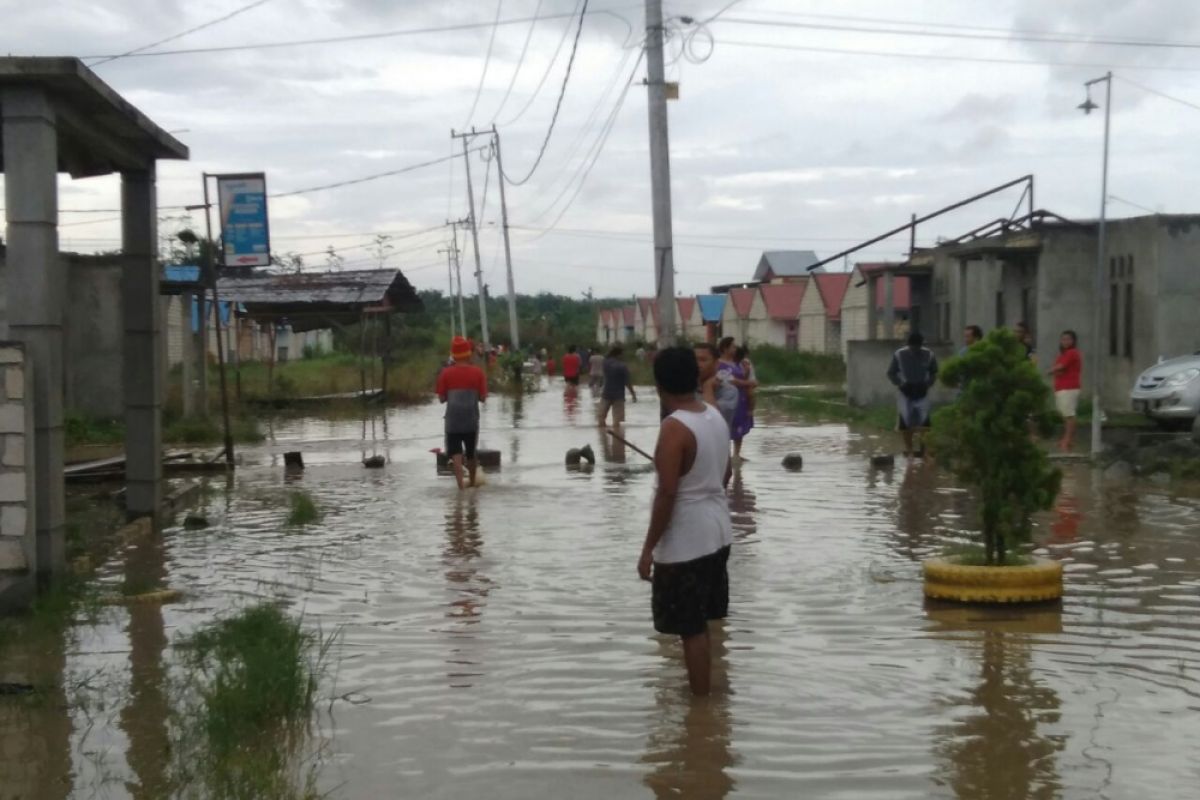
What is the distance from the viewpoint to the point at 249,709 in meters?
6.59

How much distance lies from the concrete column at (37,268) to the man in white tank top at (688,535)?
16.4 feet

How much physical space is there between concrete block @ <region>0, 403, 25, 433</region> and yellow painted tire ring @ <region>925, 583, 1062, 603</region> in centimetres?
605

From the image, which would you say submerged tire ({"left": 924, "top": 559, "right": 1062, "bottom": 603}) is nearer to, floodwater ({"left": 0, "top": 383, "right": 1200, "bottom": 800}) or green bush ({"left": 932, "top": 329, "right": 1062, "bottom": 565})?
floodwater ({"left": 0, "top": 383, "right": 1200, "bottom": 800})

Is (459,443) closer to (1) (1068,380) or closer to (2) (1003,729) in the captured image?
(1) (1068,380)

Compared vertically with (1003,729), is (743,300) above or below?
above

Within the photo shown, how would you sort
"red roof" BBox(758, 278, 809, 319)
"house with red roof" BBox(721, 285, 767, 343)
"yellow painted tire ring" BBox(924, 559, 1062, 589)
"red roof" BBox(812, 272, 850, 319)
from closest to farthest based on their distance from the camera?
"yellow painted tire ring" BBox(924, 559, 1062, 589) → "red roof" BBox(812, 272, 850, 319) → "red roof" BBox(758, 278, 809, 319) → "house with red roof" BBox(721, 285, 767, 343)

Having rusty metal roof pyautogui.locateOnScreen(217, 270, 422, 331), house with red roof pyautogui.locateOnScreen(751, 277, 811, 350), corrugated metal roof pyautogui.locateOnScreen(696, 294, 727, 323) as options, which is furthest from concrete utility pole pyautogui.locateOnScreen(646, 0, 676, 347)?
corrugated metal roof pyautogui.locateOnScreen(696, 294, 727, 323)

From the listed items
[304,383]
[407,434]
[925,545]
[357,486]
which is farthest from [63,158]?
[304,383]

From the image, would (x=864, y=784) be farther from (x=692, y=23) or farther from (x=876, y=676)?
(x=692, y=23)

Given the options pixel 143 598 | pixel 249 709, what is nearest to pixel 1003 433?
pixel 249 709

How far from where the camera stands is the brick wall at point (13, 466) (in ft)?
30.9

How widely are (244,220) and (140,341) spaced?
7.74 meters

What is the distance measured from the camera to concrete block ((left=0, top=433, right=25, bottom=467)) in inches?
371

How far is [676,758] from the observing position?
6305mm
